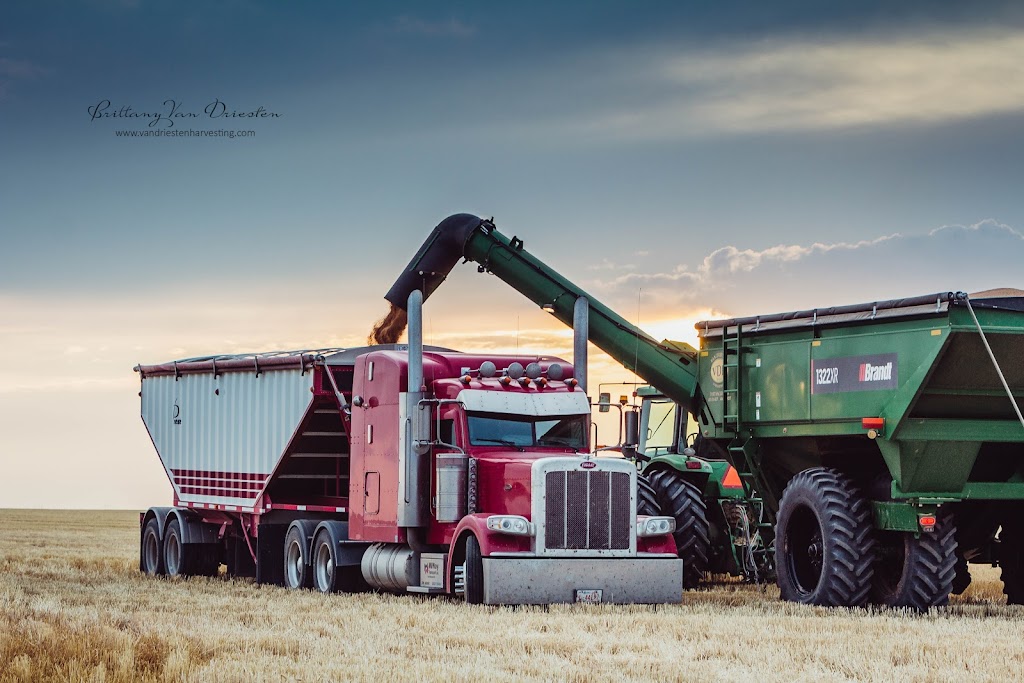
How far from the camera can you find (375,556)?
2136 centimetres

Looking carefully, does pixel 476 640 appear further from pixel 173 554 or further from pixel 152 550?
pixel 152 550

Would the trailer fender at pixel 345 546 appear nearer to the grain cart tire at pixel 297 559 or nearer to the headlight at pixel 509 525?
the grain cart tire at pixel 297 559

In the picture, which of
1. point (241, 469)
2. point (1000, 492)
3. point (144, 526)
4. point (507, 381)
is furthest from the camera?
point (144, 526)

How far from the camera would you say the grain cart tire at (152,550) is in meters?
27.8

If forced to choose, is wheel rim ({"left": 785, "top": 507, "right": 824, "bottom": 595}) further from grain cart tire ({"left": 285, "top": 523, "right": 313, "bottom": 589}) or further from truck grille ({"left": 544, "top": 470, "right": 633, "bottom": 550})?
grain cart tire ({"left": 285, "top": 523, "right": 313, "bottom": 589})

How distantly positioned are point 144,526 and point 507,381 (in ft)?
35.3

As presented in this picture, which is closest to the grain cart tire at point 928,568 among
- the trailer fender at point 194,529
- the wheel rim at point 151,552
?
A: the trailer fender at point 194,529

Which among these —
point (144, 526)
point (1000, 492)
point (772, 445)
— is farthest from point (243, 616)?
point (144, 526)

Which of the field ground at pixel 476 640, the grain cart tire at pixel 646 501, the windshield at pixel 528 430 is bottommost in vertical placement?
the field ground at pixel 476 640

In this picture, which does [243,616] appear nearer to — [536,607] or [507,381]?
[536,607]

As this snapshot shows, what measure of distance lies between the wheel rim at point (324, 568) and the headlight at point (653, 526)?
488cm

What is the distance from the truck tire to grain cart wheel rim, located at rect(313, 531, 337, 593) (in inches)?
182

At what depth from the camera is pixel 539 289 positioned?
25297 mm

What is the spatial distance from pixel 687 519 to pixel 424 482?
4.00 m
